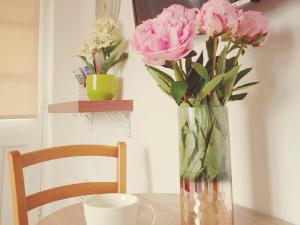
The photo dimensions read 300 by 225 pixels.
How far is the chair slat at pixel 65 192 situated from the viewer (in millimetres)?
840

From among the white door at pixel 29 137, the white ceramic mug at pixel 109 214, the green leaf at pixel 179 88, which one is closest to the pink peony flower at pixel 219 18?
the green leaf at pixel 179 88

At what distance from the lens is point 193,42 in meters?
0.48

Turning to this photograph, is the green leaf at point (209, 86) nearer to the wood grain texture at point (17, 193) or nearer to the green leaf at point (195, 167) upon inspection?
the green leaf at point (195, 167)

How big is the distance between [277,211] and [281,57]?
1.13ft

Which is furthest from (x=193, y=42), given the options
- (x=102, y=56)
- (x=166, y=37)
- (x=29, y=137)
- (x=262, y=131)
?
(x=29, y=137)

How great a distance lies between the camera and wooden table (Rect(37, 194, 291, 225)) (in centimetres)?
60

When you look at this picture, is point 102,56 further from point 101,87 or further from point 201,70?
point 201,70

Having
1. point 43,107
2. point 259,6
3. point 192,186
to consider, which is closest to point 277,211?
point 192,186

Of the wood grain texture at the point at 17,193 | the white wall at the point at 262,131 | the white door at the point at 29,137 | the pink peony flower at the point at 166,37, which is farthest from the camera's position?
the white door at the point at 29,137

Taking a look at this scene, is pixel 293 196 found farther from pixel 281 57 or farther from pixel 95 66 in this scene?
pixel 95 66

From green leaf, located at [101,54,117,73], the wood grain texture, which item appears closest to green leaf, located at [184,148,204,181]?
the wood grain texture

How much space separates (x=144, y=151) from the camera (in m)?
1.16

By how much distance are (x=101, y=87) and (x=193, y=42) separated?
0.81 metres

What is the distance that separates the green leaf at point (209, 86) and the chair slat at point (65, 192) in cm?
62
